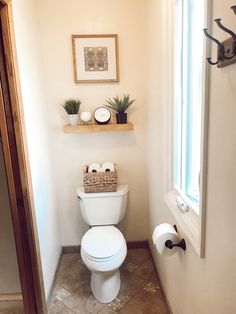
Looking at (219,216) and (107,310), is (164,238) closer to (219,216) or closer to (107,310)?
(219,216)

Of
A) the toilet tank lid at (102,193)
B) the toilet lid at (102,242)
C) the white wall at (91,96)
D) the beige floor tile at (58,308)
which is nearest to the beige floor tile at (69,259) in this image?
the white wall at (91,96)

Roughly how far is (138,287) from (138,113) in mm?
1447

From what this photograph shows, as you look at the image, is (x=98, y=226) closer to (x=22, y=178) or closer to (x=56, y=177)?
(x=56, y=177)

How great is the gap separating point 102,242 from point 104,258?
0.16 metres

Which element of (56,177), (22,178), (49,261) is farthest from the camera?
(56,177)

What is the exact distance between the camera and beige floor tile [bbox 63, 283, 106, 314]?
1.88 meters

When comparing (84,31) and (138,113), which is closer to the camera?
(84,31)

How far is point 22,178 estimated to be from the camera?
1563mm

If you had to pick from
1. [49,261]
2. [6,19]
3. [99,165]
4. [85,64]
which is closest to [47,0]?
[85,64]

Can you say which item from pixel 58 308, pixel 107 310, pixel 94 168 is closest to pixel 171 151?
pixel 94 168

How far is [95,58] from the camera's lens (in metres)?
2.20

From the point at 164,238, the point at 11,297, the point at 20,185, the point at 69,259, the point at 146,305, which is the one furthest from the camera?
the point at 69,259

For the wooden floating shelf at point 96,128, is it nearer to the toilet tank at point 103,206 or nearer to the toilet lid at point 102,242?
the toilet tank at point 103,206

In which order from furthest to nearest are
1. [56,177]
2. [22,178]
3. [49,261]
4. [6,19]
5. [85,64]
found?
[56,177]
[85,64]
[49,261]
[22,178]
[6,19]
